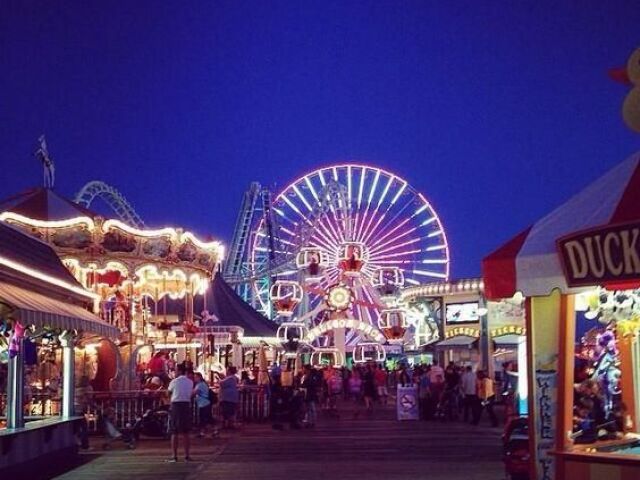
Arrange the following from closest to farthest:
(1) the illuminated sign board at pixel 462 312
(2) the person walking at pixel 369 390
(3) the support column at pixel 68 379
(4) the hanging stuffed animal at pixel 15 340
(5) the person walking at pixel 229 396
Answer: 1. (4) the hanging stuffed animal at pixel 15 340
2. (3) the support column at pixel 68 379
3. (5) the person walking at pixel 229 396
4. (2) the person walking at pixel 369 390
5. (1) the illuminated sign board at pixel 462 312

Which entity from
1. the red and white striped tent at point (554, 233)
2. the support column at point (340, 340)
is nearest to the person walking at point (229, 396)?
the red and white striped tent at point (554, 233)

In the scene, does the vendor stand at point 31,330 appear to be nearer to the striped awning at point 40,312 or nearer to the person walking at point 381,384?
the striped awning at point 40,312

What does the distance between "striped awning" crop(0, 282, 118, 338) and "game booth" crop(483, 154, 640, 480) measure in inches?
221

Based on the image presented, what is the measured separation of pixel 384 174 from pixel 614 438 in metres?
38.1

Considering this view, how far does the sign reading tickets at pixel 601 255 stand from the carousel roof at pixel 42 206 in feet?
63.1

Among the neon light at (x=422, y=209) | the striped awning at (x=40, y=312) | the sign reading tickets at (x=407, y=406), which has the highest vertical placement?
the neon light at (x=422, y=209)

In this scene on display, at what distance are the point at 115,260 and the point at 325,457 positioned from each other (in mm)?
11728

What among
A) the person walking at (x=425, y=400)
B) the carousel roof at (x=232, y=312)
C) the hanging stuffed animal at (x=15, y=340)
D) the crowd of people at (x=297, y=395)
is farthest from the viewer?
the carousel roof at (x=232, y=312)

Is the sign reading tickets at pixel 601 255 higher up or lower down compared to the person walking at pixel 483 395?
higher up

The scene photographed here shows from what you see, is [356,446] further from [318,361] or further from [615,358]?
[318,361]

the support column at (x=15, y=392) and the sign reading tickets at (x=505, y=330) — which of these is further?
the sign reading tickets at (x=505, y=330)

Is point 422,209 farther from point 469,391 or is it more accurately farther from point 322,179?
point 469,391

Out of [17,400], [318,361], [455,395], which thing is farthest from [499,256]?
[318,361]

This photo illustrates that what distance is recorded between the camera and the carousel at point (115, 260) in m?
24.8
